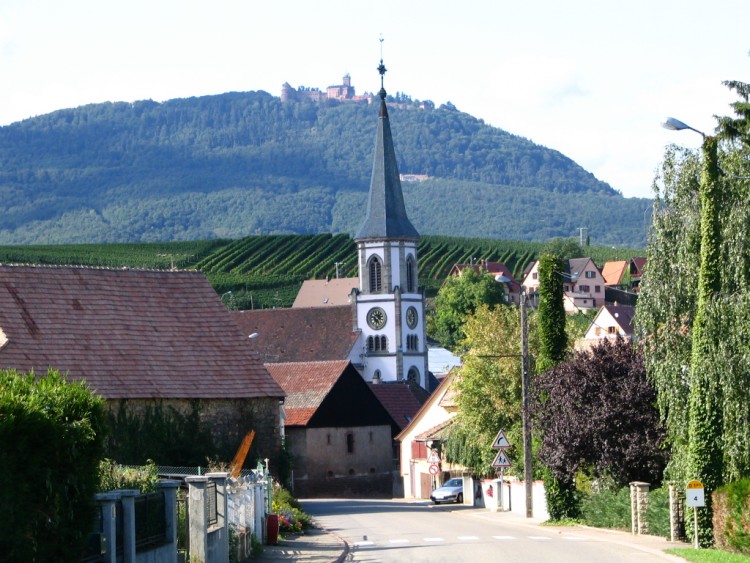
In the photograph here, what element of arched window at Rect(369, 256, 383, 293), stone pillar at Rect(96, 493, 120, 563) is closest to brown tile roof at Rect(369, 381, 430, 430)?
arched window at Rect(369, 256, 383, 293)

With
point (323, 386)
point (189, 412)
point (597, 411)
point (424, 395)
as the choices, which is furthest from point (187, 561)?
point (424, 395)

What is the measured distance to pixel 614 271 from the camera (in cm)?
16925

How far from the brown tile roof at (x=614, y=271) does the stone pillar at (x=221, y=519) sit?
14335 centimetres

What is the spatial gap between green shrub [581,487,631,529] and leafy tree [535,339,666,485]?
2.06ft

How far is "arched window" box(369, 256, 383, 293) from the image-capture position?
107750 mm

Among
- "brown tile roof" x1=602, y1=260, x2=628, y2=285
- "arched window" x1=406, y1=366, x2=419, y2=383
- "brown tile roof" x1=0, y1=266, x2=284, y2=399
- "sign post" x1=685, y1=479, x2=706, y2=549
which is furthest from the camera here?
"brown tile roof" x1=602, y1=260, x2=628, y2=285

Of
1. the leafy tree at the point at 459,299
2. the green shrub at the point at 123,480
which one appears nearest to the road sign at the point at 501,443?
the green shrub at the point at 123,480

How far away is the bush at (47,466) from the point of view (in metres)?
15.2

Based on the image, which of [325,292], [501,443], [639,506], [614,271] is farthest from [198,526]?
[614,271]

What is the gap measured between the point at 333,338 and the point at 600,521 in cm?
7415

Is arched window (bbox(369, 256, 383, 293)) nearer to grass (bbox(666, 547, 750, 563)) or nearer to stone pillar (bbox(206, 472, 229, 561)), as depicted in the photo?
grass (bbox(666, 547, 750, 563))

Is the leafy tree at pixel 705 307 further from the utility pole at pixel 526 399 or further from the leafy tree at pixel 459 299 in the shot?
the leafy tree at pixel 459 299

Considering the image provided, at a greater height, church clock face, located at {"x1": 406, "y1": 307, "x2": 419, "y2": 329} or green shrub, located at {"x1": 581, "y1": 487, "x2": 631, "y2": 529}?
church clock face, located at {"x1": 406, "y1": 307, "x2": 419, "y2": 329}

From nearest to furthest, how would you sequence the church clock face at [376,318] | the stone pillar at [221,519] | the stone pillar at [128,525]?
the stone pillar at [128,525] < the stone pillar at [221,519] < the church clock face at [376,318]
